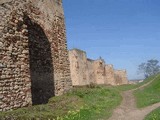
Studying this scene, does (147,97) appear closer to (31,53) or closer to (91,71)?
(31,53)

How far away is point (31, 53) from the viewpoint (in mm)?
15555

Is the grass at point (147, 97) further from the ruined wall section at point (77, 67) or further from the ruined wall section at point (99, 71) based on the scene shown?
the ruined wall section at point (99, 71)

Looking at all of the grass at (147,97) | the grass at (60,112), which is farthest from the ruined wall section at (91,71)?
the grass at (60,112)

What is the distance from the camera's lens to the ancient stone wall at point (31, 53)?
39.2ft

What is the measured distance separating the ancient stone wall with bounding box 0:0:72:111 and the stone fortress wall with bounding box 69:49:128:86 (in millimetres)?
21042

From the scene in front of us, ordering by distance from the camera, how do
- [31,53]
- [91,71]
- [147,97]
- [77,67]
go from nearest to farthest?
1. [31,53]
2. [147,97]
3. [77,67]
4. [91,71]

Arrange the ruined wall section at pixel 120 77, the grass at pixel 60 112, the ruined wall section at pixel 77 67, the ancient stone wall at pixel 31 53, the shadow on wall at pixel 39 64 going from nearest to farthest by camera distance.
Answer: the grass at pixel 60 112 → the ancient stone wall at pixel 31 53 → the shadow on wall at pixel 39 64 → the ruined wall section at pixel 77 67 → the ruined wall section at pixel 120 77

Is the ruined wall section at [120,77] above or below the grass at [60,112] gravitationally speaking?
above

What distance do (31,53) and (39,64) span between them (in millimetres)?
962

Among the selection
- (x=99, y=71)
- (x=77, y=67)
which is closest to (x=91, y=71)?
(x=99, y=71)

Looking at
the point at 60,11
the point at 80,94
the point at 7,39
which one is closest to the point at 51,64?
the point at 80,94

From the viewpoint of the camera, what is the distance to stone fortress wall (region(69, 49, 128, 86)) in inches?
1598

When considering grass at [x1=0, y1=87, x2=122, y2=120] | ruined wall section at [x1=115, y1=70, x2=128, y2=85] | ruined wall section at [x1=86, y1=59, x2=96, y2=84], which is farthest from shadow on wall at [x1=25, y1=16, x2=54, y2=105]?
ruined wall section at [x1=115, y1=70, x2=128, y2=85]

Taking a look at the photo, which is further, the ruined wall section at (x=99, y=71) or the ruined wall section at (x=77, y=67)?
the ruined wall section at (x=99, y=71)
